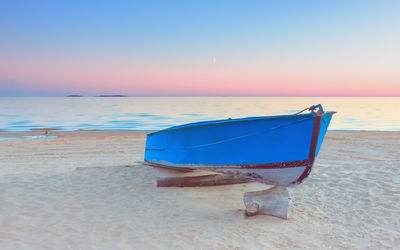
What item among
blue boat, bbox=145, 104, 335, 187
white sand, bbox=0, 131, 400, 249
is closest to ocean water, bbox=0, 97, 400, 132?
white sand, bbox=0, 131, 400, 249

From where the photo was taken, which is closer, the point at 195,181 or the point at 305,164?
the point at 305,164

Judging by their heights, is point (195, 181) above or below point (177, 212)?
above

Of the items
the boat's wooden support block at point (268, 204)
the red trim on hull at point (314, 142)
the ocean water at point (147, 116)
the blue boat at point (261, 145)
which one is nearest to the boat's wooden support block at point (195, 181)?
the blue boat at point (261, 145)

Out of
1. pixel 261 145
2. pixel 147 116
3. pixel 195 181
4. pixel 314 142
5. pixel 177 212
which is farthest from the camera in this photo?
pixel 147 116

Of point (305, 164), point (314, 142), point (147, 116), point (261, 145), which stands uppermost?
point (314, 142)

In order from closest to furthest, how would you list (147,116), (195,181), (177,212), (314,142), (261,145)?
(314,142)
(261,145)
(177,212)
(195,181)
(147,116)

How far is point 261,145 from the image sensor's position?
16.3 feet

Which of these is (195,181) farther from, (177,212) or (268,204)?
(268,204)

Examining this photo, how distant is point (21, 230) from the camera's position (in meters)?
4.29

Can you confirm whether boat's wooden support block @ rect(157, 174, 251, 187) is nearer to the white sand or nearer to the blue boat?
the white sand

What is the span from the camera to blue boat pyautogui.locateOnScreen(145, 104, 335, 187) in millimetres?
4688

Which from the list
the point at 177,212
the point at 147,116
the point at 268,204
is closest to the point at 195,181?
the point at 177,212

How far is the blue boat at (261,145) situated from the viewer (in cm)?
469

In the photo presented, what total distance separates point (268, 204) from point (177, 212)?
1.52 meters
